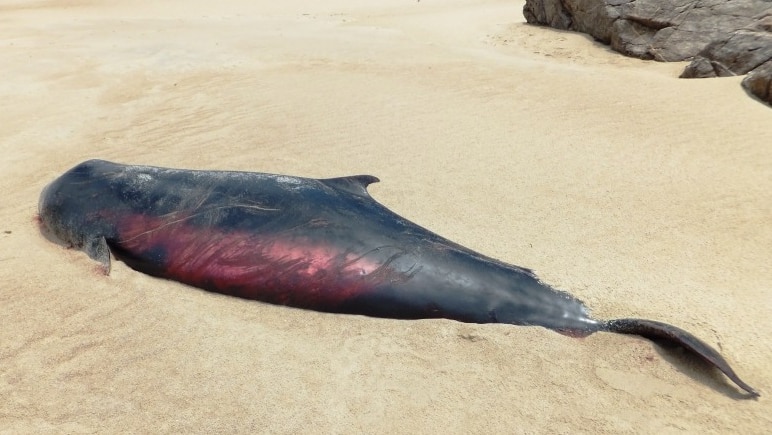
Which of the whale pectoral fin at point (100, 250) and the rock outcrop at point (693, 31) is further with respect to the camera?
the rock outcrop at point (693, 31)

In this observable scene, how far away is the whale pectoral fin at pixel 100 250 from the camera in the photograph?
3252mm

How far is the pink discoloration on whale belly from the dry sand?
0.36 ft

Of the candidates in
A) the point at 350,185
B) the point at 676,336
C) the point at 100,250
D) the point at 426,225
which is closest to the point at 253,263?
the point at 350,185

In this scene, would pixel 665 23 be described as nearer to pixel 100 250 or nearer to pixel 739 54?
pixel 739 54

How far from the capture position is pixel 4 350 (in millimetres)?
2650

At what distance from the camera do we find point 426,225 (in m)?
4.08

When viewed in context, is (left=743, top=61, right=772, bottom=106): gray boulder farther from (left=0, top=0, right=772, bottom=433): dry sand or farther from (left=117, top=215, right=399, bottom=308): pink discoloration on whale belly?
(left=117, top=215, right=399, bottom=308): pink discoloration on whale belly

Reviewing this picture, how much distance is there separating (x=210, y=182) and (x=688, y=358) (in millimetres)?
2673

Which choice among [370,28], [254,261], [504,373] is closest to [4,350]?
[254,261]

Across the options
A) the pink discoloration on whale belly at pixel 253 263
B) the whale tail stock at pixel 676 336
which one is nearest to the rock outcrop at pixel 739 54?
the whale tail stock at pixel 676 336

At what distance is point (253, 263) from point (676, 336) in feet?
6.76

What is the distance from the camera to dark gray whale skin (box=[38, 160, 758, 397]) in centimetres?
280

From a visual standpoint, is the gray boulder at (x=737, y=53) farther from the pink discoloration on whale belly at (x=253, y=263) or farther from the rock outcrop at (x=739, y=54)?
the pink discoloration on whale belly at (x=253, y=263)

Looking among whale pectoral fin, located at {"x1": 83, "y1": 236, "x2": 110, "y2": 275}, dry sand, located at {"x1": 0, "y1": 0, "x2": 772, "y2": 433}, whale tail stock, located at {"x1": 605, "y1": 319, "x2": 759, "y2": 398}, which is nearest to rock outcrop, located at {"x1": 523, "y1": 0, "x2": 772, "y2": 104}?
dry sand, located at {"x1": 0, "y1": 0, "x2": 772, "y2": 433}
